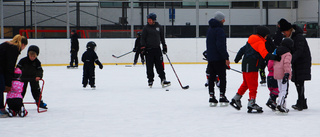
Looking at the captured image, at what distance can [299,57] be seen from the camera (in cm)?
629

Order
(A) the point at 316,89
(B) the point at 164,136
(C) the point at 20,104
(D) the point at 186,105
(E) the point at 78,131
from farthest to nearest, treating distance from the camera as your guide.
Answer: (A) the point at 316,89 < (D) the point at 186,105 < (C) the point at 20,104 < (E) the point at 78,131 < (B) the point at 164,136

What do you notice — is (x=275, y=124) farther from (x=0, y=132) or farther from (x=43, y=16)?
(x=43, y=16)

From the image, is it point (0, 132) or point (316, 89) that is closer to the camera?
point (0, 132)

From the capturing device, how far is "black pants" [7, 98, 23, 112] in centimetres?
581

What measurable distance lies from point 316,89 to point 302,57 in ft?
9.41

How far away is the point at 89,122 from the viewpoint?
5.50 metres

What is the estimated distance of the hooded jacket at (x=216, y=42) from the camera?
6.62 meters

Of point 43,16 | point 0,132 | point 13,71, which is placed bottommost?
point 0,132

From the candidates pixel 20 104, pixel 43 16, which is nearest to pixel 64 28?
pixel 43 16

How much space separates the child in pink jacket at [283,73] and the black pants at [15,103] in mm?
2790

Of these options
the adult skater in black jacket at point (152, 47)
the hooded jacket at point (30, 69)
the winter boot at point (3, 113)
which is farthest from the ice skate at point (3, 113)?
the adult skater in black jacket at point (152, 47)

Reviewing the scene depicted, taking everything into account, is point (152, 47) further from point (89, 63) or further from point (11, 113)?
point (11, 113)

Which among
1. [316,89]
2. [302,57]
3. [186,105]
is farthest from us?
[316,89]

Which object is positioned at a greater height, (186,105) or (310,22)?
(310,22)
